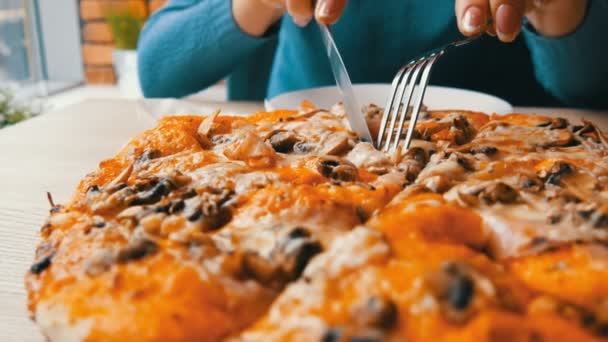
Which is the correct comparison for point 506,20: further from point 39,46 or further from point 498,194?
point 39,46

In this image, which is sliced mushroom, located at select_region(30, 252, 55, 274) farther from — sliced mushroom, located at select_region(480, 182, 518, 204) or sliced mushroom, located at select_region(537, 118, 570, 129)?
sliced mushroom, located at select_region(537, 118, 570, 129)

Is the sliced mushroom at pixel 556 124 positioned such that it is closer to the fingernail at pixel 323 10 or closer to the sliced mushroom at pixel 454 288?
the fingernail at pixel 323 10

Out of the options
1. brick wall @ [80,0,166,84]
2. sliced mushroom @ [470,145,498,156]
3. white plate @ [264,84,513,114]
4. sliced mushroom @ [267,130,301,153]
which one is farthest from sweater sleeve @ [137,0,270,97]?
brick wall @ [80,0,166,84]

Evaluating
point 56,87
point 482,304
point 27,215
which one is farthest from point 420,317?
point 56,87

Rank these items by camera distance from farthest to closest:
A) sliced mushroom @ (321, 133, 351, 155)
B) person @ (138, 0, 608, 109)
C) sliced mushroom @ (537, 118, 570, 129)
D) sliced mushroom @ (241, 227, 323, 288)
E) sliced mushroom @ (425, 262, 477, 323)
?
1. person @ (138, 0, 608, 109)
2. sliced mushroom @ (537, 118, 570, 129)
3. sliced mushroom @ (321, 133, 351, 155)
4. sliced mushroom @ (241, 227, 323, 288)
5. sliced mushroom @ (425, 262, 477, 323)

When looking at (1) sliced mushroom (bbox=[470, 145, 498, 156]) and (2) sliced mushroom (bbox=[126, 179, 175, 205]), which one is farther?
(1) sliced mushroom (bbox=[470, 145, 498, 156])

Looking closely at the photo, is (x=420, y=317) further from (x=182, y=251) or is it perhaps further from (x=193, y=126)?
(x=193, y=126)

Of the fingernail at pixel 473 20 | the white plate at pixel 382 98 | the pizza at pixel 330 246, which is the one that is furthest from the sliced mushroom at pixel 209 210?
the white plate at pixel 382 98
